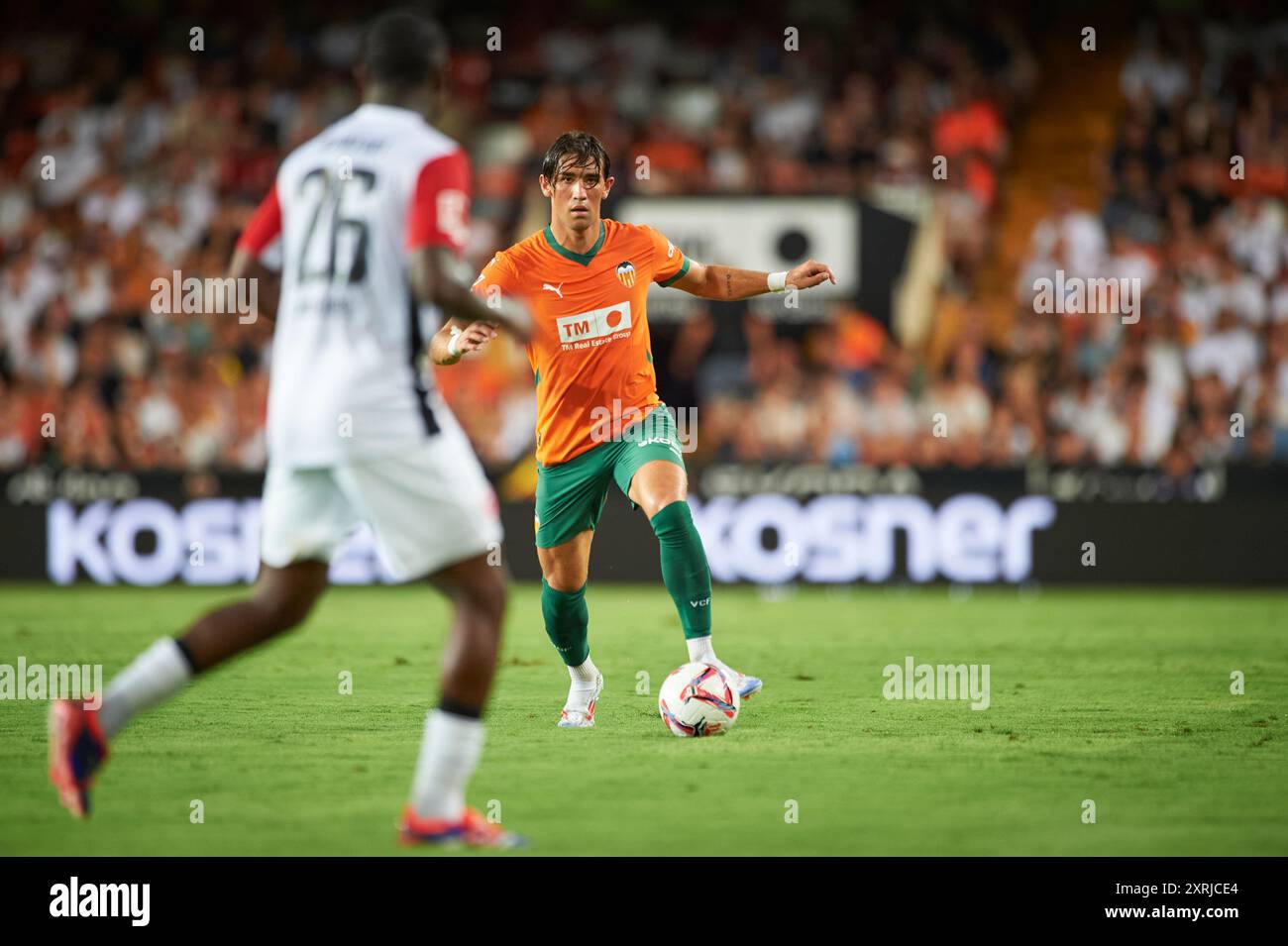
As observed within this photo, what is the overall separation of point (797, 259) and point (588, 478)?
400 inches

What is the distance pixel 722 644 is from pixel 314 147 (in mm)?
6627

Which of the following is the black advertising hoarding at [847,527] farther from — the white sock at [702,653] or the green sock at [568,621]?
the white sock at [702,653]

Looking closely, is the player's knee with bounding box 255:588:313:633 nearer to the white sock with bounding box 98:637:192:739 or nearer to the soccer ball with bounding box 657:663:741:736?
the white sock with bounding box 98:637:192:739

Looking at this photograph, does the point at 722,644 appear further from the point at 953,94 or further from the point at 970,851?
the point at 953,94

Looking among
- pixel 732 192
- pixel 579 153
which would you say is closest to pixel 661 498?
pixel 579 153

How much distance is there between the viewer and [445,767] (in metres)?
5.27

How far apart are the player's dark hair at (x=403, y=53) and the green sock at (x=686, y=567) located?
2781mm

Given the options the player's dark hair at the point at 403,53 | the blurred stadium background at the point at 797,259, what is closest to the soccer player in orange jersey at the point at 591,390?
the player's dark hair at the point at 403,53

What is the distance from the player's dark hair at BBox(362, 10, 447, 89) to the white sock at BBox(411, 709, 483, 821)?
2053 millimetres

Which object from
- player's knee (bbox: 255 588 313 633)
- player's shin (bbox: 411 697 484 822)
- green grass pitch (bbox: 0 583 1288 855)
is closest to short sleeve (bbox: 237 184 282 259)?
player's knee (bbox: 255 588 313 633)

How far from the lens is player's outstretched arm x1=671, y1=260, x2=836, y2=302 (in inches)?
320

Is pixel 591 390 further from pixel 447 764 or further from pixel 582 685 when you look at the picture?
pixel 447 764

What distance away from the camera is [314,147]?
A: 5.49 metres

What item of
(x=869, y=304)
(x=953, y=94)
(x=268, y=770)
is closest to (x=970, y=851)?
(x=268, y=770)
